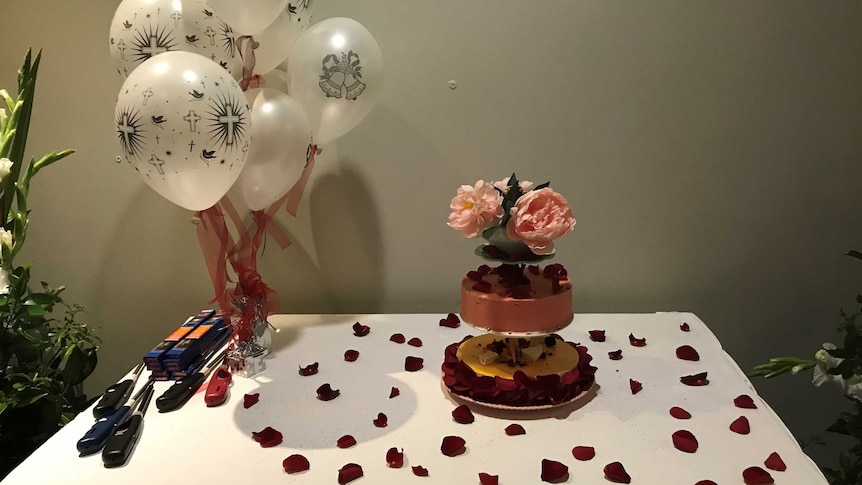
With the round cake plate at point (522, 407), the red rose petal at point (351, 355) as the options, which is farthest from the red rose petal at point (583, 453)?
the red rose petal at point (351, 355)

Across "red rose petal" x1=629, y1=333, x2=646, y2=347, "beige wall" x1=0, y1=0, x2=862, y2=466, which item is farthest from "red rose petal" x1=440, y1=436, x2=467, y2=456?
"beige wall" x1=0, y1=0, x2=862, y2=466

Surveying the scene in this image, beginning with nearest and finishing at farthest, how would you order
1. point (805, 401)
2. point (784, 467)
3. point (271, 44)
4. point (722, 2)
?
point (784, 467), point (271, 44), point (722, 2), point (805, 401)

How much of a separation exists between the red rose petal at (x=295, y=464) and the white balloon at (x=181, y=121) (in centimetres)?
39

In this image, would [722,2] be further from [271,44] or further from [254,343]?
[254,343]

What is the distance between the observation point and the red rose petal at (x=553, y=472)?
0.75m

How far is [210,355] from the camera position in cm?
114

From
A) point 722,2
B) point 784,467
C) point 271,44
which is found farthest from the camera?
point 722,2

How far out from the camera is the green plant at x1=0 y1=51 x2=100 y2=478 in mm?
1064

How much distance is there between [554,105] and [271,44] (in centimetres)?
56

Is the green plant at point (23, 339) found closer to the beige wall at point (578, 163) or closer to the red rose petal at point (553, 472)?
the beige wall at point (578, 163)

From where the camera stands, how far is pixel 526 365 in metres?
0.96

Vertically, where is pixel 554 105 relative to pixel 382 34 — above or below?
below

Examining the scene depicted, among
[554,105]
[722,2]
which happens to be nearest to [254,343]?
[554,105]

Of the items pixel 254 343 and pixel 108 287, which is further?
pixel 108 287
